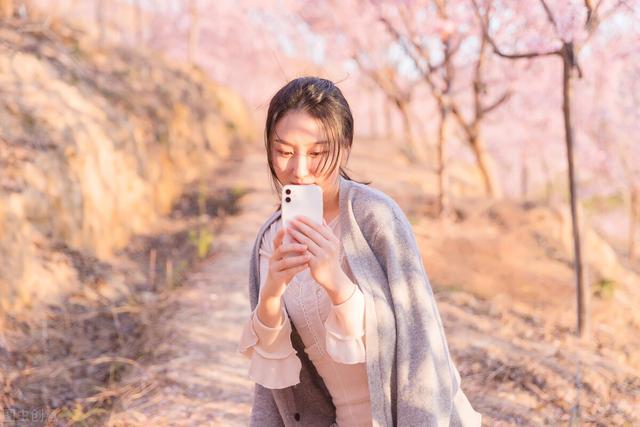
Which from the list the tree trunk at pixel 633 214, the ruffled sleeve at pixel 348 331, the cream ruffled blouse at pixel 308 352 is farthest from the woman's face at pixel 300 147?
the tree trunk at pixel 633 214

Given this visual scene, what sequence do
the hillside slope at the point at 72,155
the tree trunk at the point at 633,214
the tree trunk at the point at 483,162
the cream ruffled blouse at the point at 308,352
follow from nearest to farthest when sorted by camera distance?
the cream ruffled blouse at the point at 308,352 → the hillside slope at the point at 72,155 → the tree trunk at the point at 483,162 → the tree trunk at the point at 633,214

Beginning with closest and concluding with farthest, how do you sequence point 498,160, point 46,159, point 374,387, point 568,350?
point 374,387
point 568,350
point 46,159
point 498,160

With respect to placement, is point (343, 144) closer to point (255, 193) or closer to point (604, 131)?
point (255, 193)

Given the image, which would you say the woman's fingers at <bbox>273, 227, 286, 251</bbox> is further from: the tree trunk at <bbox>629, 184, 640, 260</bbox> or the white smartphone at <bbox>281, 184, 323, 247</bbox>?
the tree trunk at <bbox>629, 184, 640, 260</bbox>

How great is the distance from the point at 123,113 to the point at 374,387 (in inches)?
332

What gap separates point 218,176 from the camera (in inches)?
497

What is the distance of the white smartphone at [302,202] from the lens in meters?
1.65

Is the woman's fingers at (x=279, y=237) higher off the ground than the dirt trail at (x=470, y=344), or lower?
higher

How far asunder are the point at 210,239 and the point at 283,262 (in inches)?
262

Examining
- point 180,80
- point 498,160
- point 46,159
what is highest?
point 180,80

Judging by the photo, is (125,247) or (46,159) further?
(125,247)

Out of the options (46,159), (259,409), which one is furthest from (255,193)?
(259,409)

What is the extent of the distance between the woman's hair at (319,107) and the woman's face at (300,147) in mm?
14

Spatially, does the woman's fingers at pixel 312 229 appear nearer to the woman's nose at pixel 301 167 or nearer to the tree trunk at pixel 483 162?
the woman's nose at pixel 301 167
